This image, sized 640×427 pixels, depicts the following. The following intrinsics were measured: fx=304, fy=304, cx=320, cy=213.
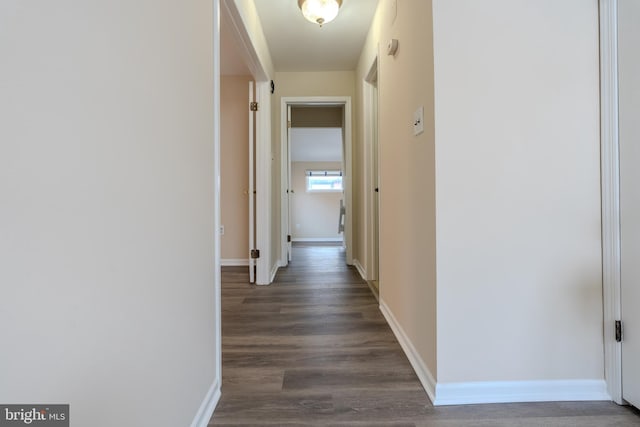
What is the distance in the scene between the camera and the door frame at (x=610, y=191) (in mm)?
1277

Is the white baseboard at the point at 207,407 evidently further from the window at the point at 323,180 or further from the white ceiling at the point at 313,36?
the window at the point at 323,180

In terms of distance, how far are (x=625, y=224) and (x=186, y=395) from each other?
1.83 m

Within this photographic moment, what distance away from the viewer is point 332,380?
1.46 metres

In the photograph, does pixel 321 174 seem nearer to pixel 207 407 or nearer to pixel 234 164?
pixel 234 164

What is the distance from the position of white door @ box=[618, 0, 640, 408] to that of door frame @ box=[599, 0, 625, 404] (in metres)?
0.02

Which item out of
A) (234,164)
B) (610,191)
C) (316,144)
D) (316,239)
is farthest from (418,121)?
(316,239)

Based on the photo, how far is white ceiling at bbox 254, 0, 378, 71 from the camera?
2.54 m

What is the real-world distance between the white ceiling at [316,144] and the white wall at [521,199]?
438 cm

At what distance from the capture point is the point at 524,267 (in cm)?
133

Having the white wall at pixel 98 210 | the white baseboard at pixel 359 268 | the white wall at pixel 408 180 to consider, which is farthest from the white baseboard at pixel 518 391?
the white baseboard at pixel 359 268

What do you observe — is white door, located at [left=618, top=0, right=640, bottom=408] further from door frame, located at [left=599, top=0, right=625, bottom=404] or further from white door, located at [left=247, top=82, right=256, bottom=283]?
white door, located at [left=247, top=82, right=256, bottom=283]

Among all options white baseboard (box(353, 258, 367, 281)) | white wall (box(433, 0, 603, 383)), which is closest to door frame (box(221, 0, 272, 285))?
white baseboard (box(353, 258, 367, 281))

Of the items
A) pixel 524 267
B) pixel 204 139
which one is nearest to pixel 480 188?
pixel 524 267

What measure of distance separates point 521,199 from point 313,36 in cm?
255
